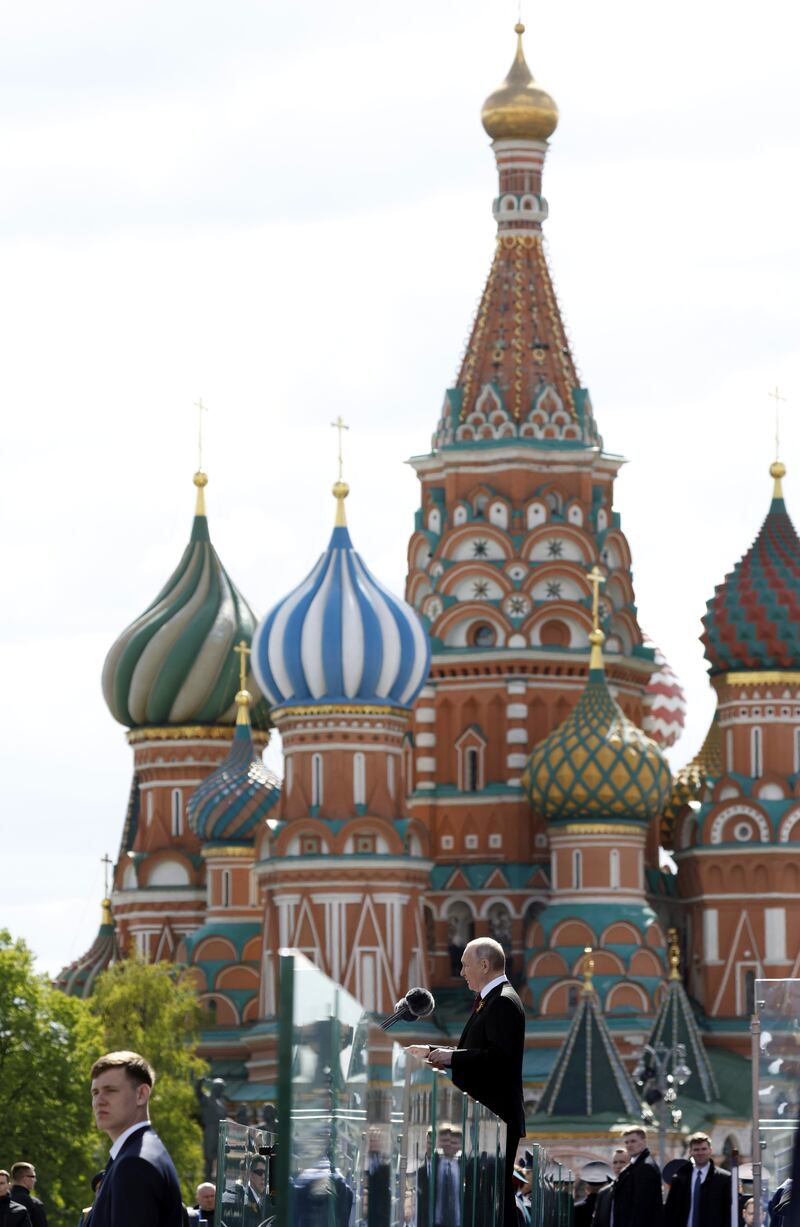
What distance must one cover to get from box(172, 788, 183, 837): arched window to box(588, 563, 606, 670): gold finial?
338 inches

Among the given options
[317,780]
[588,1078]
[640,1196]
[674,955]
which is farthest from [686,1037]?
[640,1196]

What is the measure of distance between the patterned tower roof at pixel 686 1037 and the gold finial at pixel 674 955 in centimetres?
12

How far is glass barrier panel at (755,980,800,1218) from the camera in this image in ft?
54.9

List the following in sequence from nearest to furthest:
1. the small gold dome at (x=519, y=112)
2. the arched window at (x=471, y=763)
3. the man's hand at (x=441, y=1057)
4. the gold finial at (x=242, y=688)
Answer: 1. the man's hand at (x=441, y=1057)
2. the arched window at (x=471, y=763)
3. the small gold dome at (x=519, y=112)
4. the gold finial at (x=242, y=688)

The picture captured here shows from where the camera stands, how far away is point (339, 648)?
181ft

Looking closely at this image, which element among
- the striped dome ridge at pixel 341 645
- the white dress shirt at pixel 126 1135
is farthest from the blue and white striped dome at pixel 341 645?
the white dress shirt at pixel 126 1135

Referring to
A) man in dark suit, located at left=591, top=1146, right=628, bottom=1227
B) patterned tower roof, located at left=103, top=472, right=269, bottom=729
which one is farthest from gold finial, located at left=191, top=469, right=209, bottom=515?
man in dark suit, located at left=591, top=1146, right=628, bottom=1227

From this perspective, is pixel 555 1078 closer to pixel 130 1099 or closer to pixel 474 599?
pixel 474 599

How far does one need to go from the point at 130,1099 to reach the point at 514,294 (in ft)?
167

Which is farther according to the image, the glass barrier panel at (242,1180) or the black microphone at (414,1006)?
the glass barrier panel at (242,1180)

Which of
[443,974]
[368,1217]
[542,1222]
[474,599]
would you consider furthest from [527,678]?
[368,1217]

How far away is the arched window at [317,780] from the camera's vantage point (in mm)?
54938

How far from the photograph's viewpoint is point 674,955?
180 ft

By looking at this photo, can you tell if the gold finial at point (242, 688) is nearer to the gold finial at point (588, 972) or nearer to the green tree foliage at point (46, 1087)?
the gold finial at point (588, 972)
